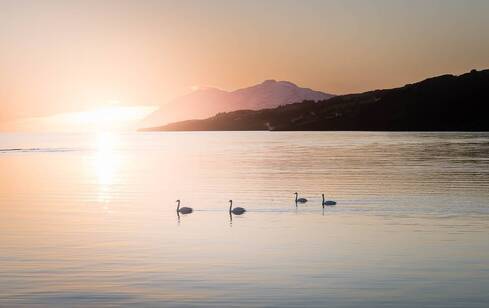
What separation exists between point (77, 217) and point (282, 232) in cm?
1529

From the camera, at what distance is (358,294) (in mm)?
25047

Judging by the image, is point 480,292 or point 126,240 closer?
point 480,292

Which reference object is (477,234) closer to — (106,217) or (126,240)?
(126,240)

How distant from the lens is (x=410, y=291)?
2542 cm

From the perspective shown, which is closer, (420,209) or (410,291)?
(410,291)

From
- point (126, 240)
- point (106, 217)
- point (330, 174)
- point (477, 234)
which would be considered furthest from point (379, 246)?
point (330, 174)

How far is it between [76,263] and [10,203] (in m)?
29.0

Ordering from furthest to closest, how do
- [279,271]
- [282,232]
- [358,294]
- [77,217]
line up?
1. [77,217]
2. [282,232]
3. [279,271]
4. [358,294]

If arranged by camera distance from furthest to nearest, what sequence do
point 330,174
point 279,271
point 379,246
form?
point 330,174, point 379,246, point 279,271

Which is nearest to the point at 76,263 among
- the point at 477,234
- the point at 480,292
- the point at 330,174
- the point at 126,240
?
the point at 126,240

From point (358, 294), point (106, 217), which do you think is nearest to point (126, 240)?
point (106, 217)

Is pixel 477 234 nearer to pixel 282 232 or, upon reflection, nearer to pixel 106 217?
pixel 282 232

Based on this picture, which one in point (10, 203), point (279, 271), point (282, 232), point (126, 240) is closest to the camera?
point (279, 271)

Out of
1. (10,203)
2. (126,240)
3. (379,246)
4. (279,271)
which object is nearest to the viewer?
(279,271)
